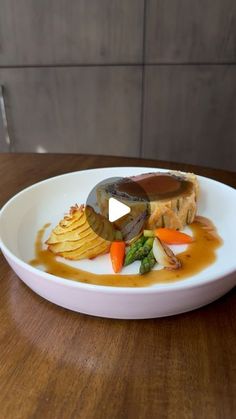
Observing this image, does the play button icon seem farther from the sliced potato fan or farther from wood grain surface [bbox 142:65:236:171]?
wood grain surface [bbox 142:65:236:171]

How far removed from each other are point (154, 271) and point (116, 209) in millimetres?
351

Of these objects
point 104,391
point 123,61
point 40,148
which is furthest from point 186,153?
point 104,391

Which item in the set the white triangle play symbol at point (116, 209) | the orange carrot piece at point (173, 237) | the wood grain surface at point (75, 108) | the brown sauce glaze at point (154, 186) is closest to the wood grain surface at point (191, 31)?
the wood grain surface at point (75, 108)

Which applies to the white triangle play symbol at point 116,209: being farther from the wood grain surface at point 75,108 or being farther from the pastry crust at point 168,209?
the wood grain surface at point 75,108

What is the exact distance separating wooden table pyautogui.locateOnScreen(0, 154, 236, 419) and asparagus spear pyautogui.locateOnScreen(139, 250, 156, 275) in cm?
16

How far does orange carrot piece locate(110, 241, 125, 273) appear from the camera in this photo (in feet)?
2.76

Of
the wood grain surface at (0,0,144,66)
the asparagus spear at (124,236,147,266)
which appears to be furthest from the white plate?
the wood grain surface at (0,0,144,66)

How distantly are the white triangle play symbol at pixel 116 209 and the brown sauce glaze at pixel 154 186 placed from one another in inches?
1.8

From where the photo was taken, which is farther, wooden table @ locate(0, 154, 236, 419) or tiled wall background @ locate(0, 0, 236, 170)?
tiled wall background @ locate(0, 0, 236, 170)

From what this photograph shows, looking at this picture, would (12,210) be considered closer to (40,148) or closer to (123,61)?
(123,61)

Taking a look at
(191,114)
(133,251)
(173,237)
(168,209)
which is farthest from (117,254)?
(191,114)

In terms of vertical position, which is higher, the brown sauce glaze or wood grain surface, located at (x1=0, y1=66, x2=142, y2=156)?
the brown sauce glaze

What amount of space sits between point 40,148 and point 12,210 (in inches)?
101

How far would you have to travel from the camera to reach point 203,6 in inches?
101
